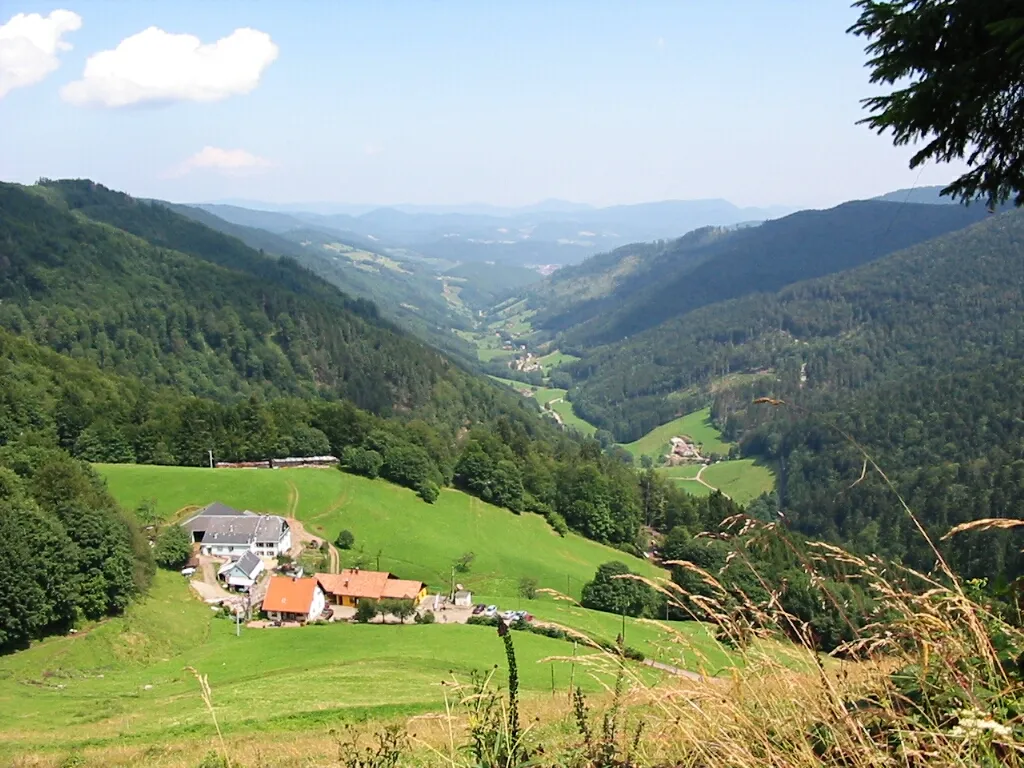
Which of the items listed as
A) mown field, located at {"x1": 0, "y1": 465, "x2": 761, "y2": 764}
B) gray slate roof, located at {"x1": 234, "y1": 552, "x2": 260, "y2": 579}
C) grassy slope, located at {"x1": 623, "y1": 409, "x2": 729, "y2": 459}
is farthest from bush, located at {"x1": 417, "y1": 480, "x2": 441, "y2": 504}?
grassy slope, located at {"x1": 623, "y1": 409, "x2": 729, "y2": 459}

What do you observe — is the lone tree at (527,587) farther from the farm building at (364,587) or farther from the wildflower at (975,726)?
the wildflower at (975,726)

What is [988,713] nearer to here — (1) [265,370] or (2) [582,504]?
(2) [582,504]

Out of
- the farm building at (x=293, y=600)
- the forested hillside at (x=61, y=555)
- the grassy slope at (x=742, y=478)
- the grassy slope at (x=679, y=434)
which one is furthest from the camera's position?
the grassy slope at (x=679, y=434)

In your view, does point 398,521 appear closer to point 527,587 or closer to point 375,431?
point 375,431

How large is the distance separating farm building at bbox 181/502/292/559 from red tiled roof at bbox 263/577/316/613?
25.9 feet

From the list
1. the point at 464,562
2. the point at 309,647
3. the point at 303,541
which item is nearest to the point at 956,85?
the point at 309,647

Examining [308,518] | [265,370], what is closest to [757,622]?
[308,518]

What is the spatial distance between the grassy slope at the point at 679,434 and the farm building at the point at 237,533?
123652mm

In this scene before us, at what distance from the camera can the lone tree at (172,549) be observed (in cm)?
4844

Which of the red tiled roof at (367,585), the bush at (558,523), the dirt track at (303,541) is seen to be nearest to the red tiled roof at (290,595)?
the red tiled roof at (367,585)

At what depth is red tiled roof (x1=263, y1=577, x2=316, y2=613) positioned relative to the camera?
4422cm

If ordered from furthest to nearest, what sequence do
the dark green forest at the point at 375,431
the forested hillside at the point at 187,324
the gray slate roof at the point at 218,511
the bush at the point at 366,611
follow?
the forested hillside at the point at 187,324
the gray slate roof at the point at 218,511
the bush at the point at 366,611
the dark green forest at the point at 375,431

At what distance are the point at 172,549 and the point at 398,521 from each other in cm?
1942

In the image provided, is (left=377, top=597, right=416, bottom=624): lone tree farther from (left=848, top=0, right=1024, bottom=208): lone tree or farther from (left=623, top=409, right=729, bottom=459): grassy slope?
(left=623, top=409, right=729, bottom=459): grassy slope
